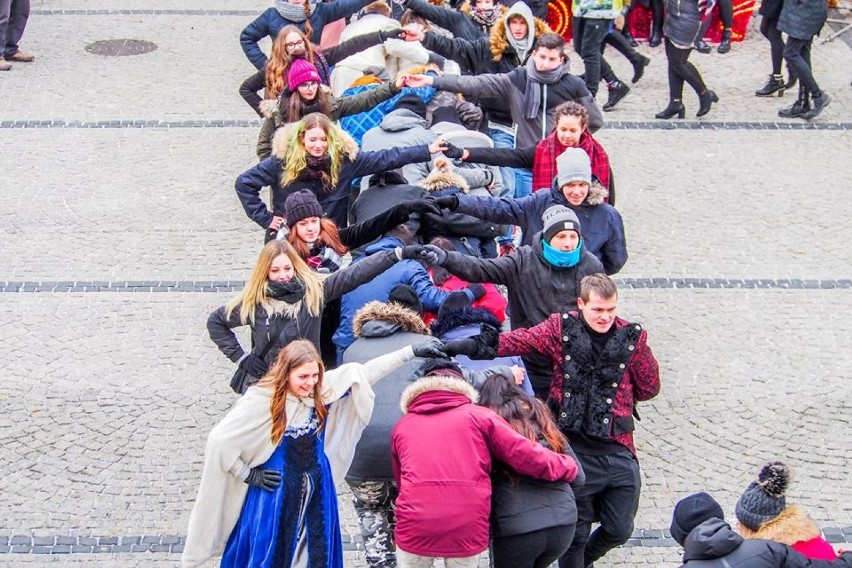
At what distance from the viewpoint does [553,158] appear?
8.41 m

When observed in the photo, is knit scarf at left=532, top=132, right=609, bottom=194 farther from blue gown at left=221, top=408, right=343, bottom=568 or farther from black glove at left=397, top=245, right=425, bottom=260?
blue gown at left=221, top=408, right=343, bottom=568

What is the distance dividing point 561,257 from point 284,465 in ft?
6.61

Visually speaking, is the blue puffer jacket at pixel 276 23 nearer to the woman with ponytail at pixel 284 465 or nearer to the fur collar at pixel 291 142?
the fur collar at pixel 291 142

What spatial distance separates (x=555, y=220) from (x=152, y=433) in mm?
2944

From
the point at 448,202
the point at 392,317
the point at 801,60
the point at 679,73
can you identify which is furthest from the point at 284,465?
the point at 801,60

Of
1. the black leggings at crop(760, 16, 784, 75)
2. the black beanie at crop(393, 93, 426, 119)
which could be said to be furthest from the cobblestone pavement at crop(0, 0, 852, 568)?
the black beanie at crop(393, 93, 426, 119)

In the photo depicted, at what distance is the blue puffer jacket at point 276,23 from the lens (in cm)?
1120

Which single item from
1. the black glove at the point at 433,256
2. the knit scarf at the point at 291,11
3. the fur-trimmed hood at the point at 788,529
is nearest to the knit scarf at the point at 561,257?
the black glove at the point at 433,256

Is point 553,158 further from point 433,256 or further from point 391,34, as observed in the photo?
point 391,34

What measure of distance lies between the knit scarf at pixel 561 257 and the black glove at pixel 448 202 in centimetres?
92

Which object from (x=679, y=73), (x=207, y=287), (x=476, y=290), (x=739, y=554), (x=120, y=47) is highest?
(x=739, y=554)

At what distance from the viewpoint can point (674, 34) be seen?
1259 centimetres

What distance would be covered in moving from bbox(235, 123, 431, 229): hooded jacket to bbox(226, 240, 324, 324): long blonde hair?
1492 millimetres

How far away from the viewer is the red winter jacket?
532cm
